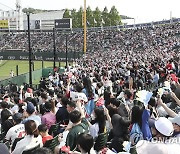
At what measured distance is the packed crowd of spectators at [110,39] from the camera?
57322 millimetres

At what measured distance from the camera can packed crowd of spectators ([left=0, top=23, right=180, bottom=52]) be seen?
5732 centimetres

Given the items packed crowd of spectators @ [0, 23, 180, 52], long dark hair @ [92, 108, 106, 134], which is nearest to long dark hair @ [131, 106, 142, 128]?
long dark hair @ [92, 108, 106, 134]

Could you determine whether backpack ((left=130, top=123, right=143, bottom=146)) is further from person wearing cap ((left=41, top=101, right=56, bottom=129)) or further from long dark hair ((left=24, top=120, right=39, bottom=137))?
person wearing cap ((left=41, top=101, right=56, bottom=129))

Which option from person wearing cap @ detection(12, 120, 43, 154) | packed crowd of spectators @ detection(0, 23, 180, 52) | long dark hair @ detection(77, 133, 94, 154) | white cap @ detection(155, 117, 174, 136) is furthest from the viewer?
packed crowd of spectators @ detection(0, 23, 180, 52)

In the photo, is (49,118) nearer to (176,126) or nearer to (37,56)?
(176,126)

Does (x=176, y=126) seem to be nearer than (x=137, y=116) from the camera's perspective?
Yes

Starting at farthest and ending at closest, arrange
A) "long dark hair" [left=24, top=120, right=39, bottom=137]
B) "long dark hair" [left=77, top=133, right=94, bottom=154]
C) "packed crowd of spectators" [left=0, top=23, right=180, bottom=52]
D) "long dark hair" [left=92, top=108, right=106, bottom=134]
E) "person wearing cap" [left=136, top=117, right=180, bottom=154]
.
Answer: "packed crowd of spectators" [left=0, top=23, right=180, bottom=52]
"long dark hair" [left=92, top=108, right=106, bottom=134]
"long dark hair" [left=24, top=120, right=39, bottom=137]
"long dark hair" [left=77, top=133, right=94, bottom=154]
"person wearing cap" [left=136, top=117, right=180, bottom=154]

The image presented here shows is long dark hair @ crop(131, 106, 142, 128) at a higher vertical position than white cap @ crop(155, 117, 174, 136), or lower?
lower

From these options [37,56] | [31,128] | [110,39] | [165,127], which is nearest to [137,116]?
[165,127]

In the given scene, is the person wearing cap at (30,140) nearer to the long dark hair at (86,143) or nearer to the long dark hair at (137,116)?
the long dark hair at (86,143)

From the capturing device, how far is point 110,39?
227 ft

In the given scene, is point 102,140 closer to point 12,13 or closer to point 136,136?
point 136,136

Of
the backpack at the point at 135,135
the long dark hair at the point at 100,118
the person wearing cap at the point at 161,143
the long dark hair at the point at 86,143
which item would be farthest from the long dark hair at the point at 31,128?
the person wearing cap at the point at 161,143

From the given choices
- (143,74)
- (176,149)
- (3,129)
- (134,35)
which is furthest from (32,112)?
(134,35)
